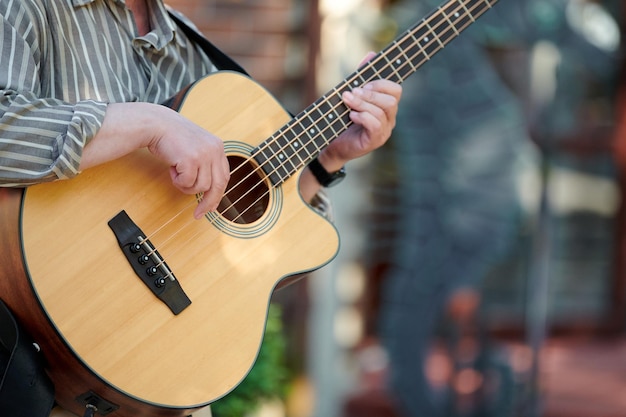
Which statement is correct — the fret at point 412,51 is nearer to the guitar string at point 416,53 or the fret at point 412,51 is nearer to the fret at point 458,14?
the guitar string at point 416,53

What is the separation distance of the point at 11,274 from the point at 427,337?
9.31 feet

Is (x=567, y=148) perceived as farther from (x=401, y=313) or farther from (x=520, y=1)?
(x=401, y=313)

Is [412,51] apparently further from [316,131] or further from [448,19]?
[316,131]

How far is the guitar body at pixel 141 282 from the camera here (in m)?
1.62

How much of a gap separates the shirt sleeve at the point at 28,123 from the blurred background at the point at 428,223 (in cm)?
204

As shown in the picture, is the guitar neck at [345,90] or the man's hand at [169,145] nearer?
the man's hand at [169,145]

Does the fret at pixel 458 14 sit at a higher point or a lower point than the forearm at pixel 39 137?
lower

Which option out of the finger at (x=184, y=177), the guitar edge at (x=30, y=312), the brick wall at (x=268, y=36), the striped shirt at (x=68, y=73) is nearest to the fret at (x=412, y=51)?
the striped shirt at (x=68, y=73)

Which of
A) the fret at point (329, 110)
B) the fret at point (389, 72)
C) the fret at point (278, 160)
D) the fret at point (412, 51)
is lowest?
the fret at point (278, 160)

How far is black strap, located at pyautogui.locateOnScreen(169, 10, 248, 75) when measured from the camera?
2.01 m

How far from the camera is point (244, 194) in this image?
1951 millimetres

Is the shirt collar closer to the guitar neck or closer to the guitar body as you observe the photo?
the guitar body

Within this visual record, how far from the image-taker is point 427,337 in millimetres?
4195

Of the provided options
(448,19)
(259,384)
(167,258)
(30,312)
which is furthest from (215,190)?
(259,384)
